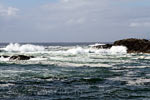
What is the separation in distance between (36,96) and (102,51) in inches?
2515

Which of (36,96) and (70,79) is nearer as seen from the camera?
(36,96)

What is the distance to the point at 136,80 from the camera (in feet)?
103

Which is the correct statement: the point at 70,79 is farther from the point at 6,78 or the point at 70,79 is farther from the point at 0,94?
the point at 0,94

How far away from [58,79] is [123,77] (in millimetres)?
5796

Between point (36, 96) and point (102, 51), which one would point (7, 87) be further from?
point (102, 51)

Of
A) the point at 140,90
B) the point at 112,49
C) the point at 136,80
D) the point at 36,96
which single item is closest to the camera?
the point at 36,96

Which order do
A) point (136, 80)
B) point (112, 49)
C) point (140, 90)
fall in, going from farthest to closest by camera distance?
point (112, 49)
point (136, 80)
point (140, 90)

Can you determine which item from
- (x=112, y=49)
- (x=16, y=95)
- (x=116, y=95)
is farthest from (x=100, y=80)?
(x=112, y=49)

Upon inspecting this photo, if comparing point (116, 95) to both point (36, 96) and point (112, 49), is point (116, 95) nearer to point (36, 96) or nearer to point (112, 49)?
point (36, 96)

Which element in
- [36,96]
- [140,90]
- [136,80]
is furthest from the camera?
[136,80]

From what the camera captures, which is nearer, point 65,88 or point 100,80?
point 65,88

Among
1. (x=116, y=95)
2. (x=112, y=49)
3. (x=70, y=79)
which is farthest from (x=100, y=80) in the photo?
(x=112, y=49)

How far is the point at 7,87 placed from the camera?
2761 cm

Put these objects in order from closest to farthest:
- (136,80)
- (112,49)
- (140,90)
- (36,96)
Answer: (36,96)
(140,90)
(136,80)
(112,49)
